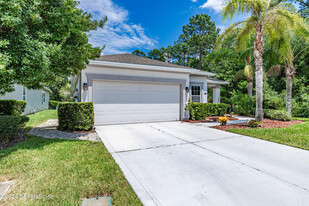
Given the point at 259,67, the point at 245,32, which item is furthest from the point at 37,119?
the point at 245,32

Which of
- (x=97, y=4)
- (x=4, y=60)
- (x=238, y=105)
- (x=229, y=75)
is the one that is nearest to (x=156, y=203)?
(x=4, y=60)

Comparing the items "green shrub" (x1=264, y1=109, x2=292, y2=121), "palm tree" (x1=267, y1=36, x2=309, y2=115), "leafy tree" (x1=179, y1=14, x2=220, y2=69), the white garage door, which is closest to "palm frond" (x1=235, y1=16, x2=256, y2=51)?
"palm tree" (x1=267, y1=36, x2=309, y2=115)

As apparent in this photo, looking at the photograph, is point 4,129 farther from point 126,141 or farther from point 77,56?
point 126,141

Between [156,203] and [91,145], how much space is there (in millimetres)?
3203

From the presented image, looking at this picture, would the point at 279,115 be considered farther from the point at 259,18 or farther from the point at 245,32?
the point at 259,18

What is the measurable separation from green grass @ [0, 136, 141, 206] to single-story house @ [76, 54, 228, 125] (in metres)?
3.94

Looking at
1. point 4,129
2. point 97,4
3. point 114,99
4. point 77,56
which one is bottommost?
point 4,129

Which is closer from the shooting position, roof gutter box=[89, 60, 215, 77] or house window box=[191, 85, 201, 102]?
roof gutter box=[89, 60, 215, 77]

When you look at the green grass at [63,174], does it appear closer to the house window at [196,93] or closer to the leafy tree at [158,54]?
the house window at [196,93]

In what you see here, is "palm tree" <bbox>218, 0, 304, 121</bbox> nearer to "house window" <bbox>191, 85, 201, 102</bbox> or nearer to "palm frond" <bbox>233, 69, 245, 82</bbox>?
"house window" <bbox>191, 85, 201, 102</bbox>

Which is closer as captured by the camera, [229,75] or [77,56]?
[77,56]

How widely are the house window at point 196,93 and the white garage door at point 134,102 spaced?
1741mm

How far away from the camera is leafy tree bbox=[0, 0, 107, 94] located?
11.7ft

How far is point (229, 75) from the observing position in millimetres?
18734
